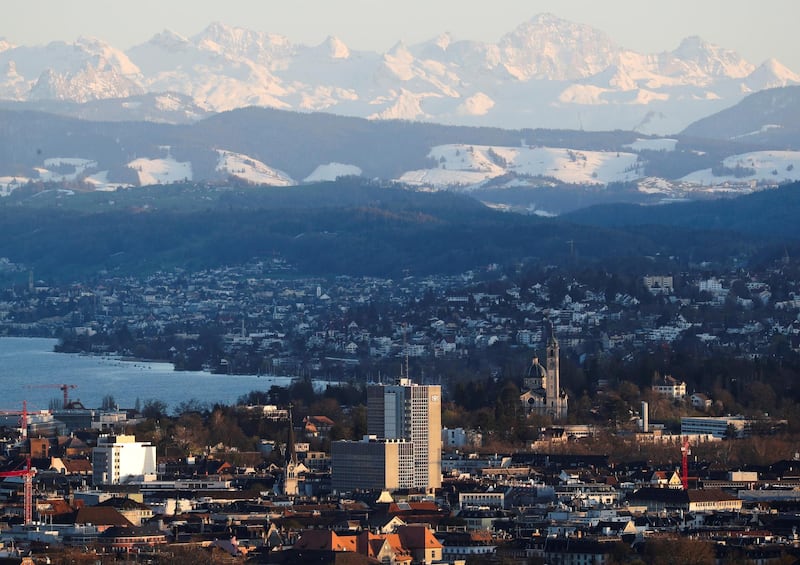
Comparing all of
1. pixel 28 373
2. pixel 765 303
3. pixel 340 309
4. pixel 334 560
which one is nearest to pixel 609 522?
pixel 334 560

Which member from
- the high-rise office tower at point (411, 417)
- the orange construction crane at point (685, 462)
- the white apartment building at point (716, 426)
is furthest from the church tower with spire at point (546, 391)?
the high-rise office tower at point (411, 417)

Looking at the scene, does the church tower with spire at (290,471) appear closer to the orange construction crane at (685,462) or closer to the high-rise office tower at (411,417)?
the high-rise office tower at (411,417)

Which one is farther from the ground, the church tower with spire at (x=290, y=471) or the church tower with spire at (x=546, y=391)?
the church tower with spire at (x=546, y=391)

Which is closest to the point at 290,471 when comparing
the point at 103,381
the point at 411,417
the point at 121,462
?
the point at 411,417

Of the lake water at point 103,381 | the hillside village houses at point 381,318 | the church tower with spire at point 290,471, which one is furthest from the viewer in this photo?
the hillside village houses at point 381,318

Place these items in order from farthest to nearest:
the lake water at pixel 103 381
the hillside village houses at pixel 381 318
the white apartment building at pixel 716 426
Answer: the hillside village houses at pixel 381 318, the lake water at pixel 103 381, the white apartment building at pixel 716 426

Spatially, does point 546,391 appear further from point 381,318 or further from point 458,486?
point 381,318

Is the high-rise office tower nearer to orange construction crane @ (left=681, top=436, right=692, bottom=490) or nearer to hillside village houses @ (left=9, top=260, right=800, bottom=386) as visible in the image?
orange construction crane @ (left=681, top=436, right=692, bottom=490)
